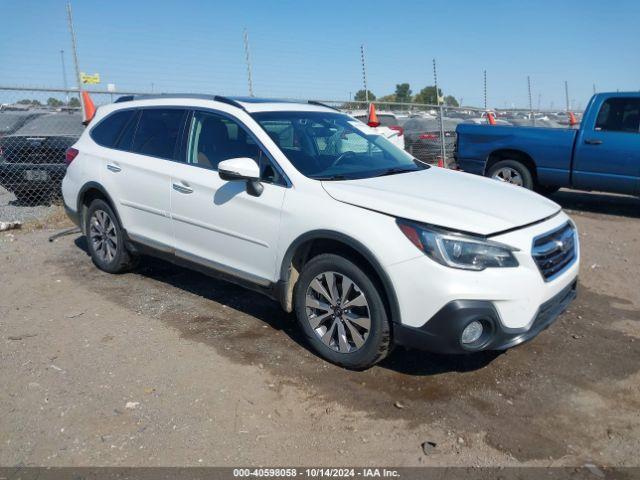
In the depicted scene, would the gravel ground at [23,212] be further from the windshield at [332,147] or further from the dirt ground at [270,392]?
the windshield at [332,147]

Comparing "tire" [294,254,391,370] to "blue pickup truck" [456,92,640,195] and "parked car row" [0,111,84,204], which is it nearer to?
"blue pickup truck" [456,92,640,195]

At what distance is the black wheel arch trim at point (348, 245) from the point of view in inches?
137

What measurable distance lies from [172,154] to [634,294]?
4.38 metres

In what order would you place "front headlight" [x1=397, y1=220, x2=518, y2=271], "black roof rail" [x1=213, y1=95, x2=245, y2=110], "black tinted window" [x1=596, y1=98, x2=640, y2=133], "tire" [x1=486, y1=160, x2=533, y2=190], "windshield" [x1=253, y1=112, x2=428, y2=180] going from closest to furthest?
"front headlight" [x1=397, y1=220, x2=518, y2=271]
"windshield" [x1=253, y1=112, x2=428, y2=180]
"black roof rail" [x1=213, y1=95, x2=245, y2=110]
"black tinted window" [x1=596, y1=98, x2=640, y2=133]
"tire" [x1=486, y1=160, x2=533, y2=190]

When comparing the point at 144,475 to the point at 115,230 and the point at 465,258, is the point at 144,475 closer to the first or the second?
the point at 465,258

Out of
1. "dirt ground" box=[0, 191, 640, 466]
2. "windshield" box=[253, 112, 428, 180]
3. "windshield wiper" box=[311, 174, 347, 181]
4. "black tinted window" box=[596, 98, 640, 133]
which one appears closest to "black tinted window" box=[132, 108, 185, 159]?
"windshield" box=[253, 112, 428, 180]

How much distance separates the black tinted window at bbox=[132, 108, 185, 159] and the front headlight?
2570 millimetres

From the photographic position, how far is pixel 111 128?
18.8ft

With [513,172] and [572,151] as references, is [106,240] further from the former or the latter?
[572,151]

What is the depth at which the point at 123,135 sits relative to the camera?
18.2 ft

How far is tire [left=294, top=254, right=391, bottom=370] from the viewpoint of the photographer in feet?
11.9

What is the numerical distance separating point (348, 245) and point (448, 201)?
2.30ft

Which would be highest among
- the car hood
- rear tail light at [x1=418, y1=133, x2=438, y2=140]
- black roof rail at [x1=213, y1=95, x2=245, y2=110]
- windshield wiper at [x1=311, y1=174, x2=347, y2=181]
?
black roof rail at [x1=213, y1=95, x2=245, y2=110]

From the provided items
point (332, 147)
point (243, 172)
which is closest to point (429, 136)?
point (332, 147)
